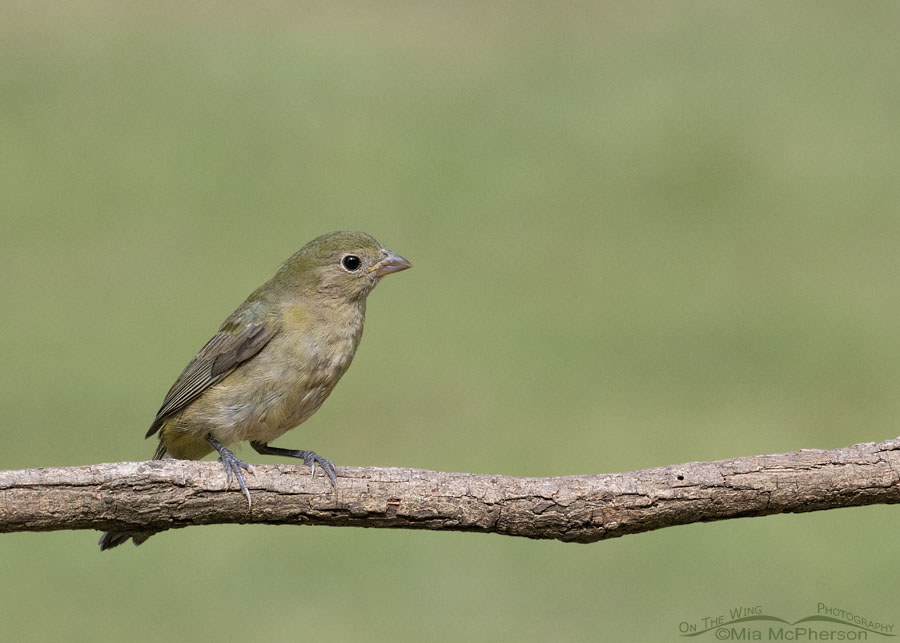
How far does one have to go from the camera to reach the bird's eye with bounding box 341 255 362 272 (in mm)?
6473

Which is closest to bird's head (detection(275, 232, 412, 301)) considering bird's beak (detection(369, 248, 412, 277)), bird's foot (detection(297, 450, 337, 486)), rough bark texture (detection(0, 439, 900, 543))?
bird's beak (detection(369, 248, 412, 277))

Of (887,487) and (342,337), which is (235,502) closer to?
(342,337)

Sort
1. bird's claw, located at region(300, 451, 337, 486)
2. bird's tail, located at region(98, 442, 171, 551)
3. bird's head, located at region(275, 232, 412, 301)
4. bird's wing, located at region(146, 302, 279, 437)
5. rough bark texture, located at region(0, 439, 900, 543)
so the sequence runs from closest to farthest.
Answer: rough bark texture, located at region(0, 439, 900, 543) < bird's claw, located at region(300, 451, 337, 486) < bird's tail, located at region(98, 442, 171, 551) < bird's wing, located at region(146, 302, 279, 437) < bird's head, located at region(275, 232, 412, 301)

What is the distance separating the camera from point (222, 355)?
20.7 feet

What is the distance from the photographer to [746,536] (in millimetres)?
10953

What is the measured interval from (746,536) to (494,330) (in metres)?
3.73

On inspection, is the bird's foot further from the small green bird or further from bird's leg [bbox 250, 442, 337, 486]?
the small green bird

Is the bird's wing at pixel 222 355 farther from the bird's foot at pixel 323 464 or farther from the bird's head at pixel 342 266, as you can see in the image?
the bird's foot at pixel 323 464

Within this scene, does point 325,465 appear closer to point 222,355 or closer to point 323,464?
point 323,464

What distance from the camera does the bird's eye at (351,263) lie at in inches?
255

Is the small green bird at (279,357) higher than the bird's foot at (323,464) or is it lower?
higher

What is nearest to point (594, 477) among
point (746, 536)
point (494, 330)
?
point (746, 536)

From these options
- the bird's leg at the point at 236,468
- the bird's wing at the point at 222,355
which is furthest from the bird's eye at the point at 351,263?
the bird's leg at the point at 236,468

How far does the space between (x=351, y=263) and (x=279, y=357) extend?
2.14 ft
